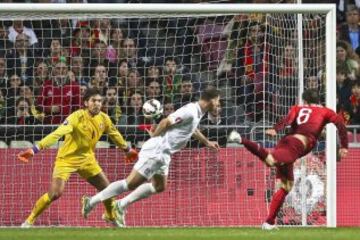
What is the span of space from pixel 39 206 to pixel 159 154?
6.06 feet

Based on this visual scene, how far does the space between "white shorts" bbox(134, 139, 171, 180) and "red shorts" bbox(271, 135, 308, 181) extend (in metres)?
1.49

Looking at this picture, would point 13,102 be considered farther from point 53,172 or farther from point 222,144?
point 222,144

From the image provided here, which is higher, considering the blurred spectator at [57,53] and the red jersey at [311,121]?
the blurred spectator at [57,53]

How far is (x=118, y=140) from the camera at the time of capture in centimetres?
1733

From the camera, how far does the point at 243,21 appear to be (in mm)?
19219

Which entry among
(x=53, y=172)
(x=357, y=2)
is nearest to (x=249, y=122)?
(x=53, y=172)

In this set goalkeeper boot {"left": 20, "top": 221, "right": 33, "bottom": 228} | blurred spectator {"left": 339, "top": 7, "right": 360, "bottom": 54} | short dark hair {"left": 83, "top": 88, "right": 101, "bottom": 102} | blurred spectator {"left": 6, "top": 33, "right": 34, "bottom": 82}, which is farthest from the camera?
blurred spectator {"left": 339, "top": 7, "right": 360, "bottom": 54}

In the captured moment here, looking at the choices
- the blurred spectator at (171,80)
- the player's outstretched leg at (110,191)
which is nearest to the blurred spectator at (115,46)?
the blurred spectator at (171,80)

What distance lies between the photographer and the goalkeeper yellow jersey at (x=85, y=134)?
17.3m

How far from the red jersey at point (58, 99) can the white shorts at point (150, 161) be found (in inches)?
92.3

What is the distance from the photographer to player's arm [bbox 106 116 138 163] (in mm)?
17344

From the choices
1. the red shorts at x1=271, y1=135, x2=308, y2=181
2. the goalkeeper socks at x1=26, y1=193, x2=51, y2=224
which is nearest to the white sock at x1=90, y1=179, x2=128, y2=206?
the goalkeeper socks at x1=26, y1=193, x2=51, y2=224

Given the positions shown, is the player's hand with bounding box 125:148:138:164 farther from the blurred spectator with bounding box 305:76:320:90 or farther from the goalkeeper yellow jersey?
the blurred spectator with bounding box 305:76:320:90

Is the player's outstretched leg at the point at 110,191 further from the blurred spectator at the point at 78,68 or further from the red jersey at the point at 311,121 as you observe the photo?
the blurred spectator at the point at 78,68
